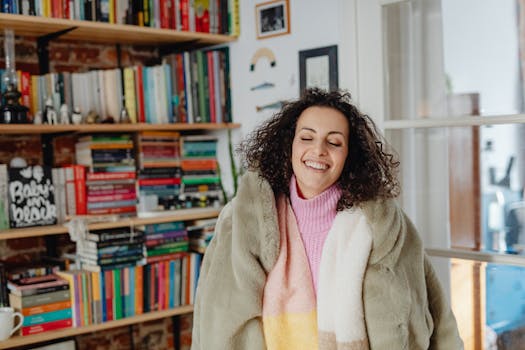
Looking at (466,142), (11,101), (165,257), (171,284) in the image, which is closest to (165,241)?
(165,257)

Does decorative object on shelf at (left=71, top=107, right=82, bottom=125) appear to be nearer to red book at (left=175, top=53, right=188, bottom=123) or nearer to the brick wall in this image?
the brick wall

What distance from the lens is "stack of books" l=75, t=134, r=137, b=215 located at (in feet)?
9.80

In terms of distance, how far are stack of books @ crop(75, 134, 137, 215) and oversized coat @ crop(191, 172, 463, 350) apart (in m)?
1.09

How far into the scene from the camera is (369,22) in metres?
2.64

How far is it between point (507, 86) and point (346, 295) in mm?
896

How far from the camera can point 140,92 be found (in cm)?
313

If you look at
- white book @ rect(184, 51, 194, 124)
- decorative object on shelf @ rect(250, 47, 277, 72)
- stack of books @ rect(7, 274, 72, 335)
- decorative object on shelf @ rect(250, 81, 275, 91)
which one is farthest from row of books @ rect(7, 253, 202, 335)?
decorative object on shelf @ rect(250, 47, 277, 72)

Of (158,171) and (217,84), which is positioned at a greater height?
(217,84)

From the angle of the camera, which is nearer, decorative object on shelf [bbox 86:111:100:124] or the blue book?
decorative object on shelf [bbox 86:111:100:124]

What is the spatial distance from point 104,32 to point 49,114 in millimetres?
441

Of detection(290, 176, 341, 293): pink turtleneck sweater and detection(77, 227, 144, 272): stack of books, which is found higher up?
detection(290, 176, 341, 293): pink turtleneck sweater

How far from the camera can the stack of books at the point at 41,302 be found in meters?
2.71

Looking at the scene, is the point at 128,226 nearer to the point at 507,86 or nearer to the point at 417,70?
the point at 417,70

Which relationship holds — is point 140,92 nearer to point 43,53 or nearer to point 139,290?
point 43,53
